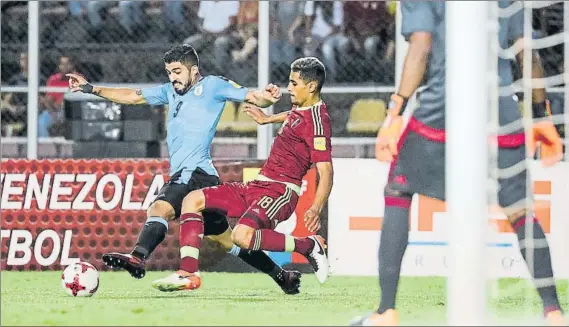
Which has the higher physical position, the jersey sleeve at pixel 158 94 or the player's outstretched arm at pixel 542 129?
the jersey sleeve at pixel 158 94

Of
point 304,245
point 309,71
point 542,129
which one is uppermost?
point 309,71

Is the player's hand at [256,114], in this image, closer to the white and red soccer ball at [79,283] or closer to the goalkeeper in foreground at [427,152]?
the white and red soccer ball at [79,283]

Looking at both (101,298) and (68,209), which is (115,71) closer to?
(68,209)

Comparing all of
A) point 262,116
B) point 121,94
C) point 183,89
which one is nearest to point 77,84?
point 121,94

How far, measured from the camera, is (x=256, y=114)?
27.6 feet

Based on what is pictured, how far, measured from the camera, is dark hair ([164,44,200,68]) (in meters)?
8.15

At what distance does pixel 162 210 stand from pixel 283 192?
2.39ft

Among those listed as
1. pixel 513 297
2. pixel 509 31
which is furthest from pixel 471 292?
pixel 513 297

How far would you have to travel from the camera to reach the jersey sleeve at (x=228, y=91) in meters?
8.15

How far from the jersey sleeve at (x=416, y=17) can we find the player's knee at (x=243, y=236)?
2.09 m

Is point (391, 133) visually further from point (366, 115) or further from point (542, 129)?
point (366, 115)

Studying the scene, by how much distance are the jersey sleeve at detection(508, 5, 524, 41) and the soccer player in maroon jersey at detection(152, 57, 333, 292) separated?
5.95 ft

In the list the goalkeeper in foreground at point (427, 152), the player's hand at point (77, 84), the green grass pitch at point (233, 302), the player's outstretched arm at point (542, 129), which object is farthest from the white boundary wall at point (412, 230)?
the goalkeeper in foreground at point (427, 152)

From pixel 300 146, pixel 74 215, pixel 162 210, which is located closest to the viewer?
pixel 300 146
